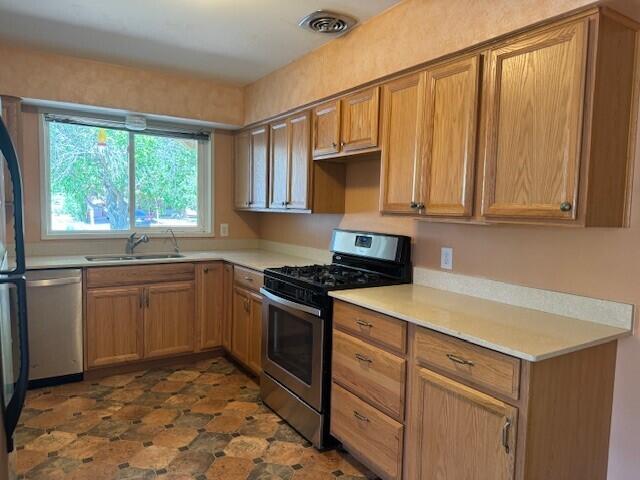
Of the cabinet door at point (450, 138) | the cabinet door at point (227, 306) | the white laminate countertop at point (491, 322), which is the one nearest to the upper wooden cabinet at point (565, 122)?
the cabinet door at point (450, 138)

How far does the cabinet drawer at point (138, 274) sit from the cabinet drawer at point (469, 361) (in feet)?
7.52

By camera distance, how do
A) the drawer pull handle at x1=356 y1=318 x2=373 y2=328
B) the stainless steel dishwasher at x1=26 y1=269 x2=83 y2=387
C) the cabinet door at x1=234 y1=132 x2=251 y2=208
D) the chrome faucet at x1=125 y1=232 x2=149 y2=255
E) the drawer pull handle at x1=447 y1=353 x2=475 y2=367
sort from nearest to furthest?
1. the drawer pull handle at x1=447 y1=353 x2=475 y2=367
2. the drawer pull handle at x1=356 y1=318 x2=373 y2=328
3. the stainless steel dishwasher at x1=26 y1=269 x2=83 y2=387
4. the chrome faucet at x1=125 y1=232 x2=149 y2=255
5. the cabinet door at x1=234 y1=132 x2=251 y2=208

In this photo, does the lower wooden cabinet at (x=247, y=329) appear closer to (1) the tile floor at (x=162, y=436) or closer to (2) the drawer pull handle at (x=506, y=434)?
(1) the tile floor at (x=162, y=436)

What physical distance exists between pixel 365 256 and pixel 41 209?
2.65m

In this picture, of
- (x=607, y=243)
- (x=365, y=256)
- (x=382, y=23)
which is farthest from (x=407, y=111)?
(x=607, y=243)

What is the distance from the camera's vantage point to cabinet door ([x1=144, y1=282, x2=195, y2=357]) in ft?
11.4

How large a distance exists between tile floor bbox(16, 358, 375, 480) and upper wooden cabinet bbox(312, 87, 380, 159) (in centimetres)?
174

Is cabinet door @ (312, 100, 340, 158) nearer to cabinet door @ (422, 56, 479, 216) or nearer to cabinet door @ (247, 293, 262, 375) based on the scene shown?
cabinet door @ (422, 56, 479, 216)

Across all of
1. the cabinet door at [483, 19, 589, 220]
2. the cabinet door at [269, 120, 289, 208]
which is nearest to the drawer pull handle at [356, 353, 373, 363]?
the cabinet door at [483, 19, 589, 220]

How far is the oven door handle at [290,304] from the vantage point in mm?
2389

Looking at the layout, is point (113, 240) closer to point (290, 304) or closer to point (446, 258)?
point (290, 304)

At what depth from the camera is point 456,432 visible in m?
1.69

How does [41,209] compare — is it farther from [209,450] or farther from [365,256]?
[365,256]

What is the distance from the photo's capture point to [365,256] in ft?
9.20
